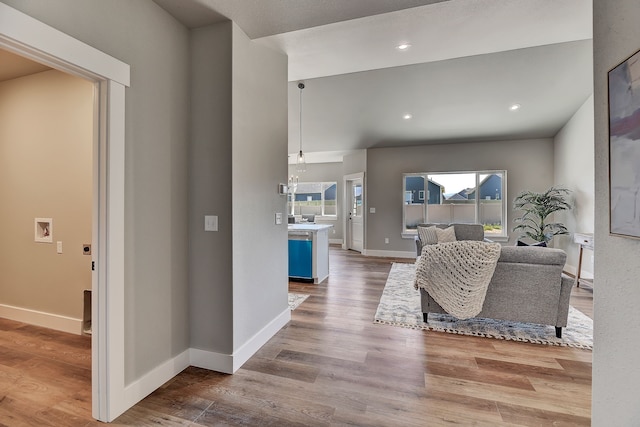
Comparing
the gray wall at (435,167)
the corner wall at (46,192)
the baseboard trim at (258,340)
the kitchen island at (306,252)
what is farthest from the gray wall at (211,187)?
the gray wall at (435,167)

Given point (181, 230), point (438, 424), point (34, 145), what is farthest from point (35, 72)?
point (438, 424)

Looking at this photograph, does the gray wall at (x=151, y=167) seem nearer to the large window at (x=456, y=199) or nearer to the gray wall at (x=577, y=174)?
the gray wall at (x=577, y=174)

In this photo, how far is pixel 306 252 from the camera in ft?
15.2

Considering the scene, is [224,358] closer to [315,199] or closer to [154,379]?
[154,379]

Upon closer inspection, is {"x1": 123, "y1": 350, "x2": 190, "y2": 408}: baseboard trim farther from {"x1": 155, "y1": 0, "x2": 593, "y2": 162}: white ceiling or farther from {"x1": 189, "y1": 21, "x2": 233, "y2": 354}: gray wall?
{"x1": 155, "y1": 0, "x2": 593, "y2": 162}: white ceiling

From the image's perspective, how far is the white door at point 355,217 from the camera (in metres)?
7.82

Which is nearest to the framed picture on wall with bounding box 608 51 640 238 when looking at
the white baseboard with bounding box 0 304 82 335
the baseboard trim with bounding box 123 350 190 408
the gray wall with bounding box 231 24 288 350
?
the gray wall with bounding box 231 24 288 350

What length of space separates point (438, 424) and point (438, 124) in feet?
17.7

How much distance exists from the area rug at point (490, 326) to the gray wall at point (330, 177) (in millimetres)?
5833

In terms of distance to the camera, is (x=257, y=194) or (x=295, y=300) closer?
(x=257, y=194)

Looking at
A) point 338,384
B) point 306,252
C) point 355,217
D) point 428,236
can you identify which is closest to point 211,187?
point 338,384

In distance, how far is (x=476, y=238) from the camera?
196 inches

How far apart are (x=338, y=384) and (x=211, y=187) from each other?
170cm

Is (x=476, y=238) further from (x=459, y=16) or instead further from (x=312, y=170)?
(x=312, y=170)
